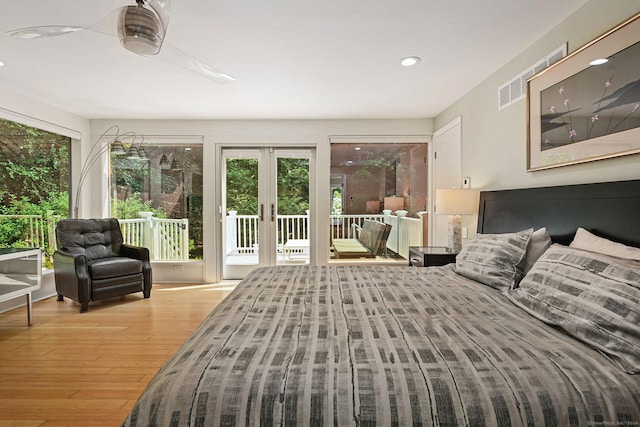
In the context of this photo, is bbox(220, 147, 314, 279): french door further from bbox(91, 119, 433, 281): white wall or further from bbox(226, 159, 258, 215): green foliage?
bbox(91, 119, 433, 281): white wall

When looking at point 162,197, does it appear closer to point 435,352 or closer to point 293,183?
point 293,183

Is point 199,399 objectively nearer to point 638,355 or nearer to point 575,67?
point 638,355

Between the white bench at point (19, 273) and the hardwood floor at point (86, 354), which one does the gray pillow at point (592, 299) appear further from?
the white bench at point (19, 273)

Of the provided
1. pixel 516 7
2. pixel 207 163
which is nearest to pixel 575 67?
pixel 516 7

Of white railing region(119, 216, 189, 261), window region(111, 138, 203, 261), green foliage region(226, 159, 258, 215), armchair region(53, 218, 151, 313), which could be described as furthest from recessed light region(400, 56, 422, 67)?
white railing region(119, 216, 189, 261)

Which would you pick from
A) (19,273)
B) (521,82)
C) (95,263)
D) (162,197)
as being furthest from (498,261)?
(162,197)

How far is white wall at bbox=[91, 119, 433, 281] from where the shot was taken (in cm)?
483

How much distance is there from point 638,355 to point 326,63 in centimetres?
276

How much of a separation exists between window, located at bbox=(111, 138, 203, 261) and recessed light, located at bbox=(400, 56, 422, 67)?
3216mm

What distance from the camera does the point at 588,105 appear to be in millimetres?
1997

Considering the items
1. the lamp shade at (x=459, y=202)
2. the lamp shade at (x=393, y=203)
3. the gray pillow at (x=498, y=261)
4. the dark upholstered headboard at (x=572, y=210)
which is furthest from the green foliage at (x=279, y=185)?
the gray pillow at (x=498, y=261)

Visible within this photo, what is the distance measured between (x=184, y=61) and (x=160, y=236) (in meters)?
3.50

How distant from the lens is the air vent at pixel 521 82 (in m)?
2.33

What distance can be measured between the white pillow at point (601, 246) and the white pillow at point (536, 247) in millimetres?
202
